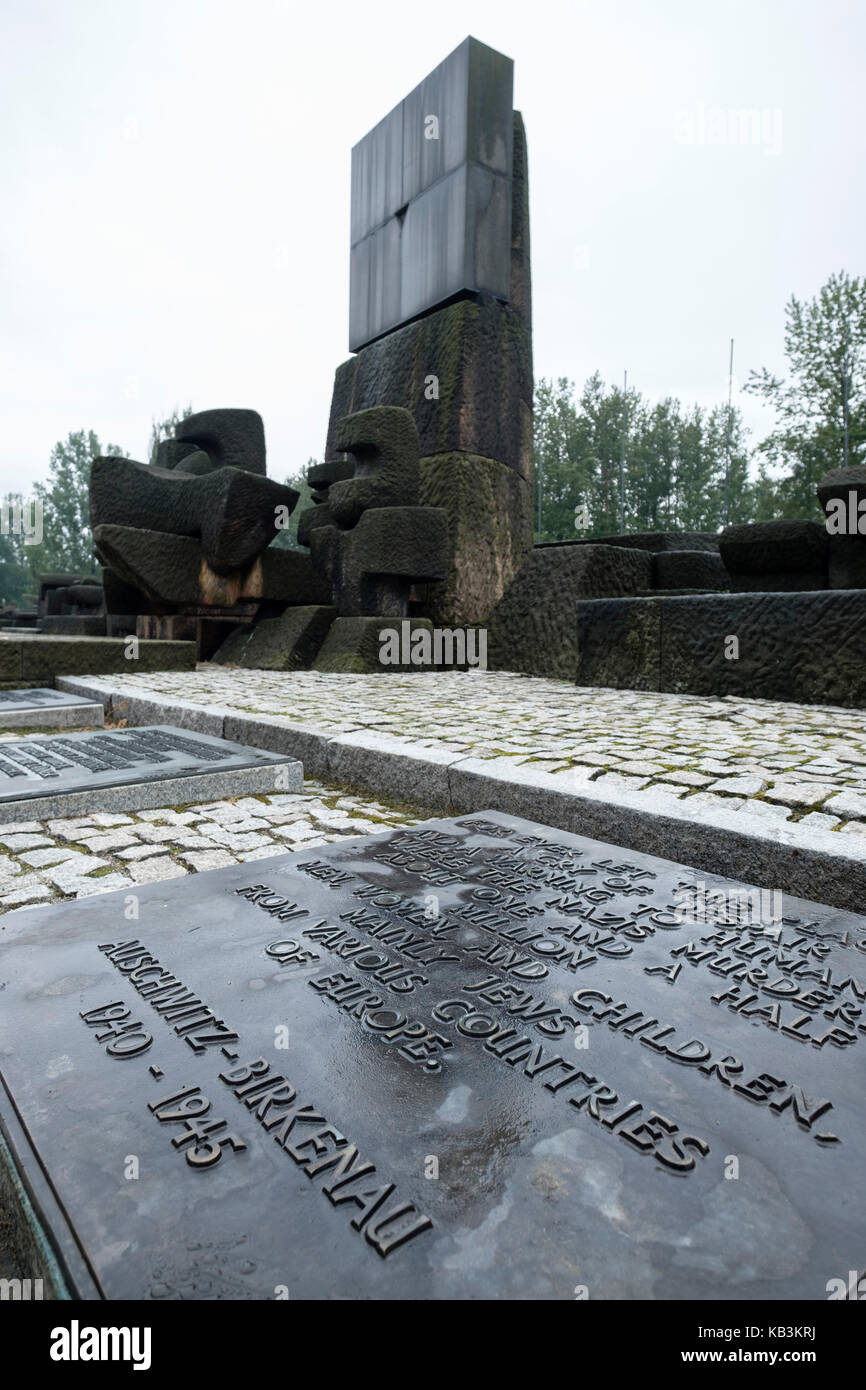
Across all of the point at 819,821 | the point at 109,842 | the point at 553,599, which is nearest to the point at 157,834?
the point at 109,842

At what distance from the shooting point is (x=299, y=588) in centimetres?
1086

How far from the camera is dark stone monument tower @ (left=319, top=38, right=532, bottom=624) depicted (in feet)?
35.9

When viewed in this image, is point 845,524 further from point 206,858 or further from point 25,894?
point 25,894

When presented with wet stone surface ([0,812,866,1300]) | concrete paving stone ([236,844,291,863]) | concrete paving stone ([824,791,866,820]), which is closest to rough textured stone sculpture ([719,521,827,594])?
concrete paving stone ([824,791,866,820])

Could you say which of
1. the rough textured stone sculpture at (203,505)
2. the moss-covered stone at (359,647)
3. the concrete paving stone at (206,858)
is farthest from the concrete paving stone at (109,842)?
the rough textured stone sculpture at (203,505)

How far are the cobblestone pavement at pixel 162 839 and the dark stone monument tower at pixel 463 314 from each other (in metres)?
7.65

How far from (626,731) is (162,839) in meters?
2.73

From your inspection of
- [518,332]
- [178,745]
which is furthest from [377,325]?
[178,745]

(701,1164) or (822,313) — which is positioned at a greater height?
(822,313)

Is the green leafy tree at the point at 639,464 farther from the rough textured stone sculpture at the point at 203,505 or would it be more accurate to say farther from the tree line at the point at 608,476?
the rough textured stone sculpture at the point at 203,505

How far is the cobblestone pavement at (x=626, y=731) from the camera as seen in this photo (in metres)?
3.06

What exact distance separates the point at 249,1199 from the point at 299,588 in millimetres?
10205

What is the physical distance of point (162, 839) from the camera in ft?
9.83
